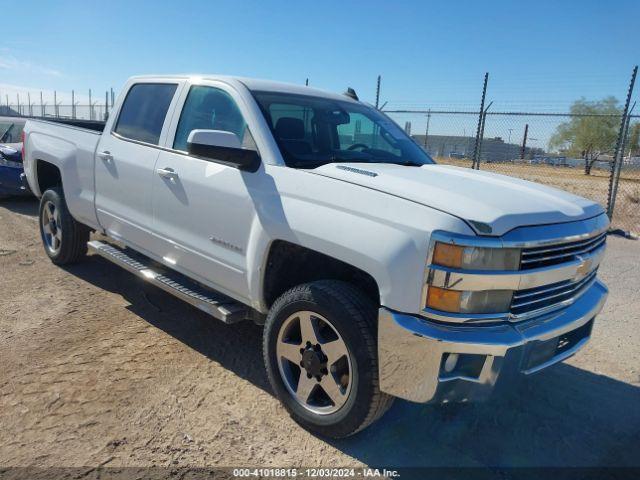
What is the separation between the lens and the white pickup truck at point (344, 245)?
2.27 meters

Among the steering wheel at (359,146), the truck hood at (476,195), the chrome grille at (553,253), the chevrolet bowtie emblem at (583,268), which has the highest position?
the steering wheel at (359,146)

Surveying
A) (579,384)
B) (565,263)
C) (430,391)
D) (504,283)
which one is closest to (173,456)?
(430,391)

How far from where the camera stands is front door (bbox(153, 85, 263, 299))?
120 inches

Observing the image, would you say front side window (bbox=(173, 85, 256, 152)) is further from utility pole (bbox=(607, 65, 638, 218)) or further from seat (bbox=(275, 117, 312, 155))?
utility pole (bbox=(607, 65, 638, 218))

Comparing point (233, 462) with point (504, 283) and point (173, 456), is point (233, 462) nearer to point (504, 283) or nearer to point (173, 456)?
point (173, 456)

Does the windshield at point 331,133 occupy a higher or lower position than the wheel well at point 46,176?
higher

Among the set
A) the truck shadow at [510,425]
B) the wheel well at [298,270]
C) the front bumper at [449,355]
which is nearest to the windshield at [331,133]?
the wheel well at [298,270]

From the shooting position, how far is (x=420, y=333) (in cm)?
223

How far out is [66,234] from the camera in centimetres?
516

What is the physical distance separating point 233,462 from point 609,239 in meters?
7.55

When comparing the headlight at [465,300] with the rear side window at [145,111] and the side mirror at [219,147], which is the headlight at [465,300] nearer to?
the side mirror at [219,147]

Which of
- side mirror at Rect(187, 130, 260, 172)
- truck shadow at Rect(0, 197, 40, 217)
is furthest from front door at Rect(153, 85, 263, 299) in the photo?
truck shadow at Rect(0, 197, 40, 217)

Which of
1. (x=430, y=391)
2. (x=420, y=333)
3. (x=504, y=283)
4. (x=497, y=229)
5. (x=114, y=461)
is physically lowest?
(x=114, y=461)

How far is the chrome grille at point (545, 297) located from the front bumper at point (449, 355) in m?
0.08
